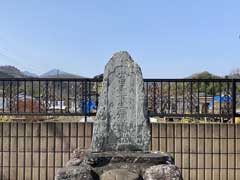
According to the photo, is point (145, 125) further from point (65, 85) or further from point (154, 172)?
point (65, 85)

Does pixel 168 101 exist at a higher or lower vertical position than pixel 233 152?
higher

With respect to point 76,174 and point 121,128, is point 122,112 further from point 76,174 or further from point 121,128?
point 76,174

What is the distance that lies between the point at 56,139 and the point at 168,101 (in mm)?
1966

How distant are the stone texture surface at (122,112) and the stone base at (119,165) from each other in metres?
0.16

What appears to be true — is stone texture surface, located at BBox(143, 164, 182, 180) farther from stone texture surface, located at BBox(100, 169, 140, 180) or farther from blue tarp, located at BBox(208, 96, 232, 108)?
blue tarp, located at BBox(208, 96, 232, 108)

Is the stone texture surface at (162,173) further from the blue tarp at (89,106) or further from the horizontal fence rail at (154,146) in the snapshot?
the blue tarp at (89,106)

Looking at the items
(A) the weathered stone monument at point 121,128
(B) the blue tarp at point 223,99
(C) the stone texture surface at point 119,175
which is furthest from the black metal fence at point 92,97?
(C) the stone texture surface at point 119,175

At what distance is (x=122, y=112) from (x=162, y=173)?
38.2 inches

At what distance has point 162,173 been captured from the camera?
4301 millimetres

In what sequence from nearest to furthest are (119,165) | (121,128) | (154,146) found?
(119,165)
(121,128)
(154,146)

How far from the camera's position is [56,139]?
7.10m

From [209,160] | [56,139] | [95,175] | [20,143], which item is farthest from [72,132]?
[95,175]

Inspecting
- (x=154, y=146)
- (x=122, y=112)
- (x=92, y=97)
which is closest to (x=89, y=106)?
(x=92, y=97)

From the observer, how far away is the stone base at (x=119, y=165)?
14.3ft
